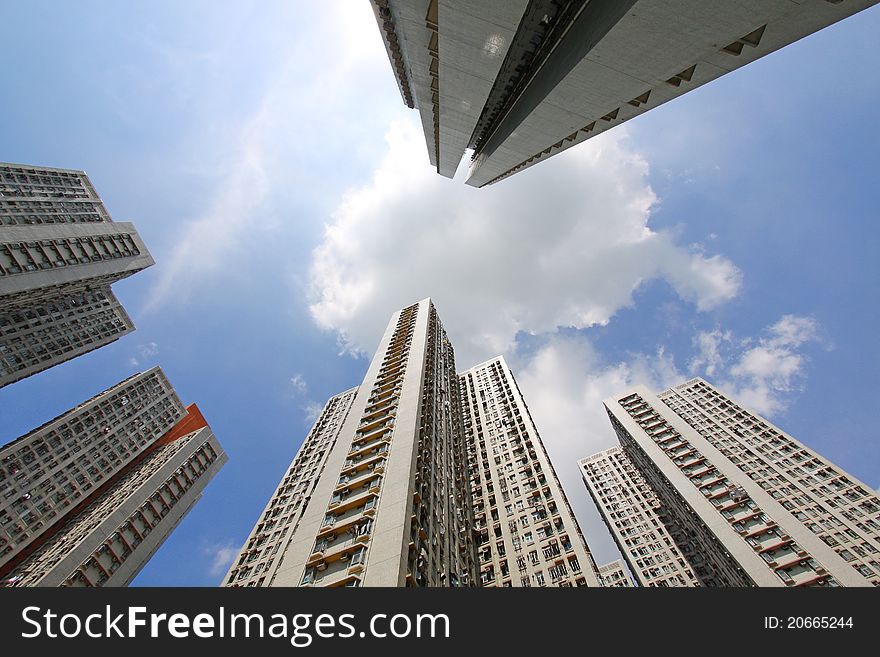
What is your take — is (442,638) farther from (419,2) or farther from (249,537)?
(249,537)

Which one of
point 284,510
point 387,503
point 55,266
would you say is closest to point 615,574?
point 284,510

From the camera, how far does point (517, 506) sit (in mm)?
42906

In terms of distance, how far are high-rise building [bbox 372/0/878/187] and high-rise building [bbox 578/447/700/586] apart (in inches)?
2458

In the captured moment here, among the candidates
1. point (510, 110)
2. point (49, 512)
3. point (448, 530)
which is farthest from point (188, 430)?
point (510, 110)

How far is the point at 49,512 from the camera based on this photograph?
57.6m

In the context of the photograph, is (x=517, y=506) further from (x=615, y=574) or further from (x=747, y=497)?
(x=615, y=574)

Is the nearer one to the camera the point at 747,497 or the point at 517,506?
the point at 517,506

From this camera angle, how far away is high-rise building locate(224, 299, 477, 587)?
19.8m

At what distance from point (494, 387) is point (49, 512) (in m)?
68.3

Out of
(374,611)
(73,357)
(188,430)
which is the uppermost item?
(73,357)

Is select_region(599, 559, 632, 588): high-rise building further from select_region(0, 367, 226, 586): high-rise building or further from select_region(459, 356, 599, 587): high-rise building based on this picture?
select_region(0, 367, 226, 586): high-rise building

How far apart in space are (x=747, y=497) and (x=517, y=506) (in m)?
27.2


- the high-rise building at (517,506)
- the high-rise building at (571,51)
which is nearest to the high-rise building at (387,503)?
the high-rise building at (517,506)

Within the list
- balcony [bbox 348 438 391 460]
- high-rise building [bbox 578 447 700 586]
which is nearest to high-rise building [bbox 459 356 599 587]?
balcony [bbox 348 438 391 460]
